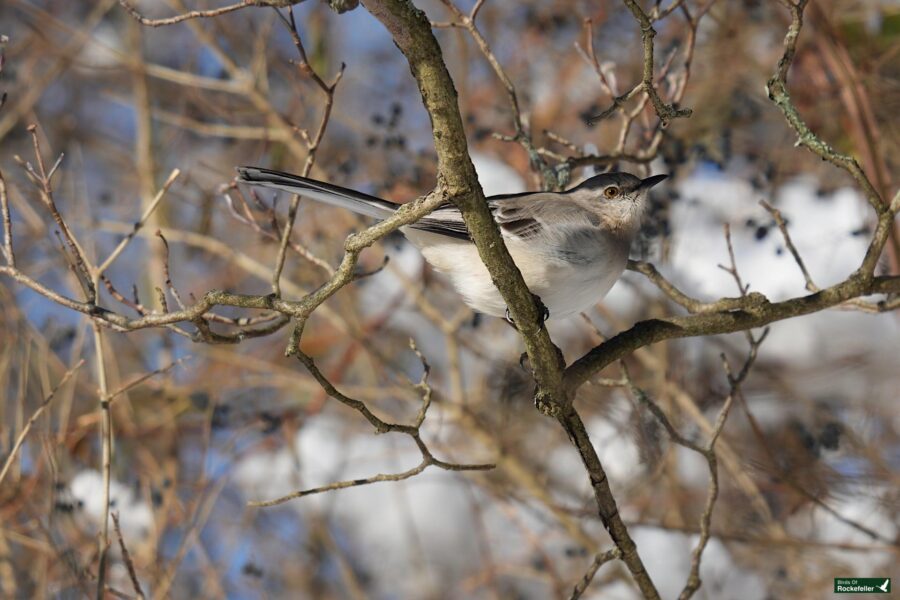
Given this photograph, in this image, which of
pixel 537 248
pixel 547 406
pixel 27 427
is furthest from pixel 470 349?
pixel 27 427

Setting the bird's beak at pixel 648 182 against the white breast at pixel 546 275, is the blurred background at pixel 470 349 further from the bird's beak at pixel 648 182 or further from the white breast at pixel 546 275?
the white breast at pixel 546 275

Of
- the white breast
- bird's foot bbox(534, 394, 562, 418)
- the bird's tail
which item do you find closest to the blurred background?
the white breast

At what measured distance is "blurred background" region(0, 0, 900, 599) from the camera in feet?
13.9

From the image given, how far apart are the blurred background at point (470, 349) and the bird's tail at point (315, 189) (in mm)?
579

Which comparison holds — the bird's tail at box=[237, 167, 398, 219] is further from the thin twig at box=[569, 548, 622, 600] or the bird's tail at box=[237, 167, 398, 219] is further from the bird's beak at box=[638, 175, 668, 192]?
the thin twig at box=[569, 548, 622, 600]

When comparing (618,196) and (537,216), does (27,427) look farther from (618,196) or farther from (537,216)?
(618,196)

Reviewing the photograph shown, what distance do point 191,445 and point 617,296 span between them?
3.46m

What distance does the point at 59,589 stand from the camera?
156 inches

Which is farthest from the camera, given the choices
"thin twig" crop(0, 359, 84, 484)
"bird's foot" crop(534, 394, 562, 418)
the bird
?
the bird

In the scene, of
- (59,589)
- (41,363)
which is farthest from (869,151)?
(59,589)

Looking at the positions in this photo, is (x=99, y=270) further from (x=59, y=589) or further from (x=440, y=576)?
(x=440, y=576)
